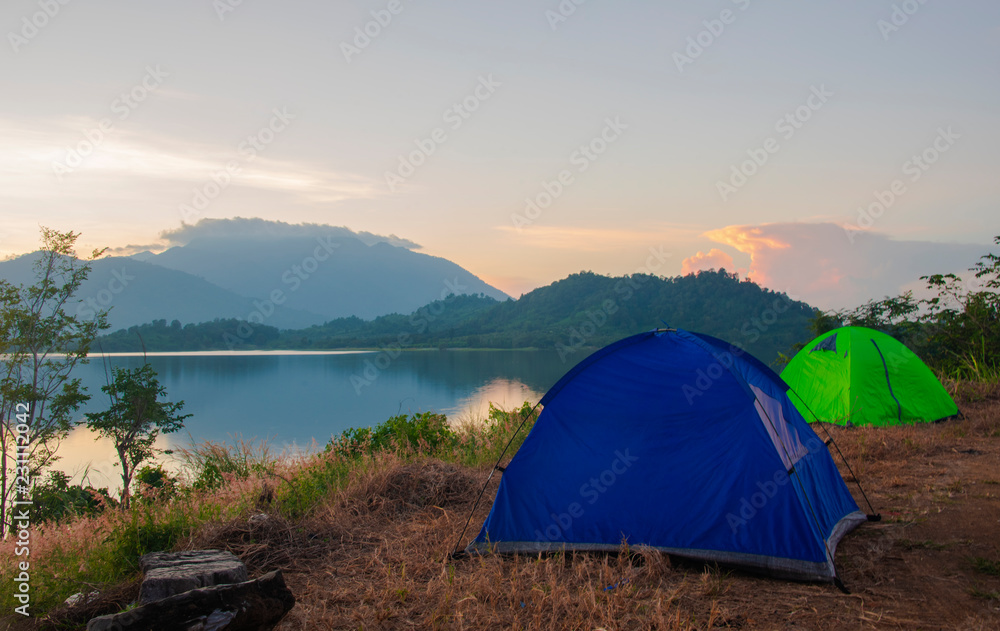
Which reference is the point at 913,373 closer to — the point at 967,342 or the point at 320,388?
the point at 967,342

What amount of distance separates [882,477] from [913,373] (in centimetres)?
382

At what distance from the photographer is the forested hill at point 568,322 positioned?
40875mm

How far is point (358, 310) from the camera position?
149625 millimetres

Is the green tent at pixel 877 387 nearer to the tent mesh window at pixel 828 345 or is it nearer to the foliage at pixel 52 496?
the tent mesh window at pixel 828 345

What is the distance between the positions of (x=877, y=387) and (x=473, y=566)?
7.72 m

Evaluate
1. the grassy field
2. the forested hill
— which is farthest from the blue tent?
the forested hill

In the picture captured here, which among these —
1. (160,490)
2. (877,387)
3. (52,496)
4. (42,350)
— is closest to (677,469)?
(160,490)

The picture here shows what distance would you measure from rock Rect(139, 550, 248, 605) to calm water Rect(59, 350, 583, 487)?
8770 mm

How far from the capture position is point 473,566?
4121 millimetres

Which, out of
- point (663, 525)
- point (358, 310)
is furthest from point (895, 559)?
point (358, 310)

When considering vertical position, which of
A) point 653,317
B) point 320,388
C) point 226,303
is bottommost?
point 320,388

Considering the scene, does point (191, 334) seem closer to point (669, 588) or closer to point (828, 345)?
point (828, 345)

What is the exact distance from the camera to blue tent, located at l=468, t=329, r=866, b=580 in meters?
3.92

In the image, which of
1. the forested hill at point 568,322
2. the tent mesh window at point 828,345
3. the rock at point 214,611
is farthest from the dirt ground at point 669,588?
the forested hill at point 568,322
